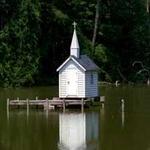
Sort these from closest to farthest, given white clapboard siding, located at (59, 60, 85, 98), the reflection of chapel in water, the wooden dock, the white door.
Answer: the reflection of chapel in water < the wooden dock < white clapboard siding, located at (59, 60, 85, 98) < the white door

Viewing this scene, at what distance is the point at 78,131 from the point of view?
107 feet

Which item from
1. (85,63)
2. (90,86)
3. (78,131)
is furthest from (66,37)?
(78,131)

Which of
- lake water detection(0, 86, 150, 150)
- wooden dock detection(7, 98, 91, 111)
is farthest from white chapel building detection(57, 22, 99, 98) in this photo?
lake water detection(0, 86, 150, 150)

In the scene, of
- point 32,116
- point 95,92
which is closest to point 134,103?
point 95,92

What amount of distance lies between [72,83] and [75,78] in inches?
16.7

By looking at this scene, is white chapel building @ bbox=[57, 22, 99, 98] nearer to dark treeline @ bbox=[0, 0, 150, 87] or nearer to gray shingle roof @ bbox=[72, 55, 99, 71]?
gray shingle roof @ bbox=[72, 55, 99, 71]

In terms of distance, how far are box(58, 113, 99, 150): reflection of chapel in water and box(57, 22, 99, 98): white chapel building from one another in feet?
17.0

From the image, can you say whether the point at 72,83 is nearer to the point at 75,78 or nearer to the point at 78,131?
the point at 75,78

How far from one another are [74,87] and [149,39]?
4394 centimetres

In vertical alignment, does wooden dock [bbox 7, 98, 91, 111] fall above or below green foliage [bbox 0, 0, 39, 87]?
below

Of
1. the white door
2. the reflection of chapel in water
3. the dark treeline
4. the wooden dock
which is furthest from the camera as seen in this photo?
the dark treeline

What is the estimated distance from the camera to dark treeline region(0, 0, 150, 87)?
7594 cm

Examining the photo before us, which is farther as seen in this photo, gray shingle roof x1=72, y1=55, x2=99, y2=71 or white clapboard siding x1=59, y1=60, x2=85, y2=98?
gray shingle roof x1=72, y1=55, x2=99, y2=71

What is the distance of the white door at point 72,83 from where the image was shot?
4669 cm
